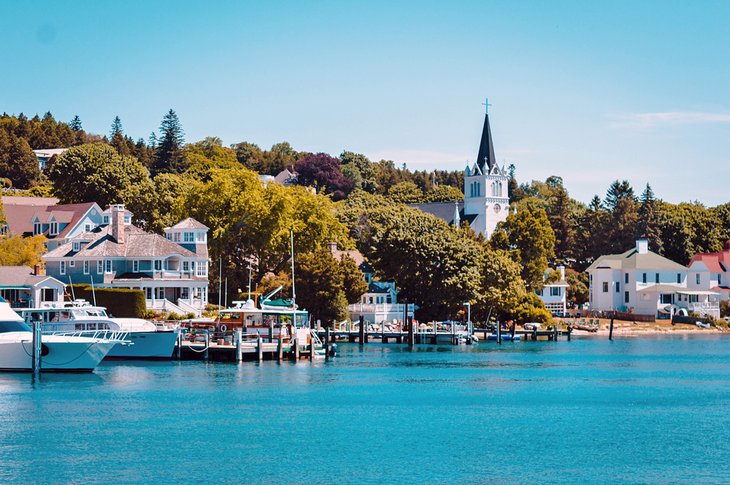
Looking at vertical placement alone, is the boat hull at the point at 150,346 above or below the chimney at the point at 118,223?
below

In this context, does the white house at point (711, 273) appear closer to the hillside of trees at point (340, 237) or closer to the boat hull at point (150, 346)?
the hillside of trees at point (340, 237)

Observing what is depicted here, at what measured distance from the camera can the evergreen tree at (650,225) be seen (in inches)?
6147

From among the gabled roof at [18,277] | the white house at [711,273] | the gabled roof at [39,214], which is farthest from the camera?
the white house at [711,273]

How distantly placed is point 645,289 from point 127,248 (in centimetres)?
6839

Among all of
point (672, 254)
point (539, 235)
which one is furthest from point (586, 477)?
point (672, 254)

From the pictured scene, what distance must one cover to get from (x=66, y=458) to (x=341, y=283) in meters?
59.7

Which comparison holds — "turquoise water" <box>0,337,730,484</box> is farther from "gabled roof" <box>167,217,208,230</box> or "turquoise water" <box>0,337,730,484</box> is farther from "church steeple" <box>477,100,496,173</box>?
"church steeple" <box>477,100,496,173</box>

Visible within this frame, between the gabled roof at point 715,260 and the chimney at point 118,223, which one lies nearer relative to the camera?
the chimney at point 118,223

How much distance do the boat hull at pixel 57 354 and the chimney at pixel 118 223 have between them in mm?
31564

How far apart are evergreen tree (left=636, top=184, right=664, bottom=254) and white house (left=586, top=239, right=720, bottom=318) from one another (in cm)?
1111

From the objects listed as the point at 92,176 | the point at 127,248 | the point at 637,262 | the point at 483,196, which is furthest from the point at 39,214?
the point at 483,196

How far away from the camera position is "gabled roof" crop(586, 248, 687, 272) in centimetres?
14238

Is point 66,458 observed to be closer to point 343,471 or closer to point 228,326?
point 343,471

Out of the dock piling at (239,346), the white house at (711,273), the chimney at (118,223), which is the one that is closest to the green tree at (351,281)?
the chimney at (118,223)
